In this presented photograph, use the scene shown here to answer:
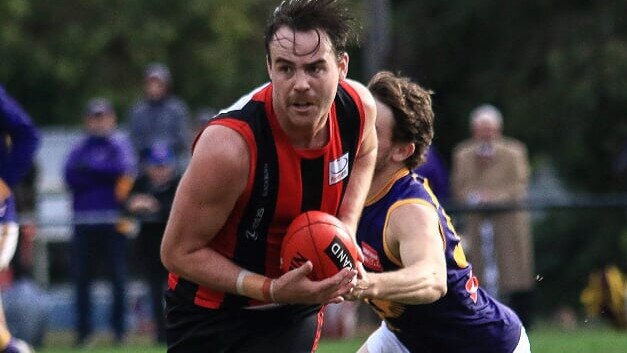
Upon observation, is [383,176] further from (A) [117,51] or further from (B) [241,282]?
(A) [117,51]

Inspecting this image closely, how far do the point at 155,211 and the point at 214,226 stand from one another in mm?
6411

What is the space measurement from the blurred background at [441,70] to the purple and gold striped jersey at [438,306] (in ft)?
24.3

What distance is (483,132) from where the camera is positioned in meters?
11.8

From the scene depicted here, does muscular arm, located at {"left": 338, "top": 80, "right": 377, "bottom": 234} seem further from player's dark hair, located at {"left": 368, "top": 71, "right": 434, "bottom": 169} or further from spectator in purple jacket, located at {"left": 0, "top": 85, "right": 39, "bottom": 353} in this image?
spectator in purple jacket, located at {"left": 0, "top": 85, "right": 39, "bottom": 353}

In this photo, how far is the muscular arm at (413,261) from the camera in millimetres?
4961

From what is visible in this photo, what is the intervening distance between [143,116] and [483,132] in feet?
9.67

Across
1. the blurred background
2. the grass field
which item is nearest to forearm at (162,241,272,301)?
the grass field

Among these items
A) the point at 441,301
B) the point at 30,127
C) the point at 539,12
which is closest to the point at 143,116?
the point at 30,127

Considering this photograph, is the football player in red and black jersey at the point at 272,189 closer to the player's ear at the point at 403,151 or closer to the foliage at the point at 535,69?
the player's ear at the point at 403,151

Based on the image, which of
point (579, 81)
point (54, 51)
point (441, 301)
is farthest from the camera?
point (54, 51)

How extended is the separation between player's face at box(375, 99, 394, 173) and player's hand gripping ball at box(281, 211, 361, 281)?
753mm

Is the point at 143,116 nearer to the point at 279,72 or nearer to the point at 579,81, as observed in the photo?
the point at 279,72

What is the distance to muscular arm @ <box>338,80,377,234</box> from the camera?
17.5 feet

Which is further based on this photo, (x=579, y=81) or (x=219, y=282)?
(x=579, y=81)
